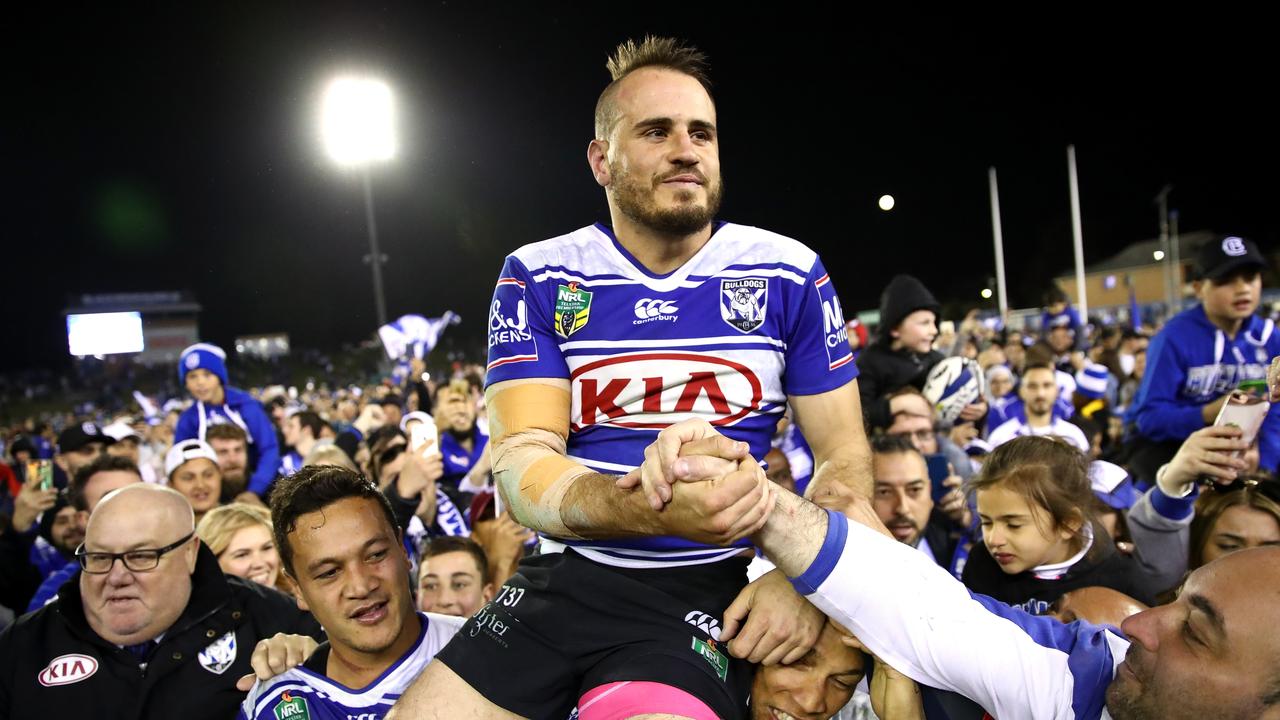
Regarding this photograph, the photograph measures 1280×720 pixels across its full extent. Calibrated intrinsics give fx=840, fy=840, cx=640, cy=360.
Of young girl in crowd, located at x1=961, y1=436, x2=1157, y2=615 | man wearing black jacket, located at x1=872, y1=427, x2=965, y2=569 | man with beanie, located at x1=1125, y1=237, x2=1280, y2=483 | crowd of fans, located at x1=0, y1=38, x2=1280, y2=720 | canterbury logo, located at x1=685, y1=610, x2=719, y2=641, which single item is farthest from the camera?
man with beanie, located at x1=1125, y1=237, x2=1280, y2=483

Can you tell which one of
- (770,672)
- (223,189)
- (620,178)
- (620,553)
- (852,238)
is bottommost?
(770,672)

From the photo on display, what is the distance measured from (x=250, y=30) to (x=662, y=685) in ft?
50.2

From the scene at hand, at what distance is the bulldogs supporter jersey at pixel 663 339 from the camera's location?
225 cm

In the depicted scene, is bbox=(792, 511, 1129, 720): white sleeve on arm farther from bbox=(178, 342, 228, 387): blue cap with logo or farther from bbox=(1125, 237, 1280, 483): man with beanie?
bbox=(178, 342, 228, 387): blue cap with logo

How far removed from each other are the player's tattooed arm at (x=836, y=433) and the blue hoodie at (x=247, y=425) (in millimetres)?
5935

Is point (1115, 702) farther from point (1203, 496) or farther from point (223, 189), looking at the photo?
point (223, 189)

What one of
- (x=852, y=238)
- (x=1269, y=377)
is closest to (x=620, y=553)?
(x=1269, y=377)

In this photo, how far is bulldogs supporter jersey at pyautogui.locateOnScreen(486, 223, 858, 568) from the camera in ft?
7.39

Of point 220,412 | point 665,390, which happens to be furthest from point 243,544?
point 220,412

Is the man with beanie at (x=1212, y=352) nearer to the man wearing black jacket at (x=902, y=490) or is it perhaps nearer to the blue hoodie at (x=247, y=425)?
the man wearing black jacket at (x=902, y=490)

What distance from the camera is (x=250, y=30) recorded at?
14203mm

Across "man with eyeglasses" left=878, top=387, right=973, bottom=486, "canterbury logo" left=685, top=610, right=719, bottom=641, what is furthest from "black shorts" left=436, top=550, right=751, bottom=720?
"man with eyeglasses" left=878, top=387, right=973, bottom=486

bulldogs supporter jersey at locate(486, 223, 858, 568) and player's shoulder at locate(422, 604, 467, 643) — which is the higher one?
bulldogs supporter jersey at locate(486, 223, 858, 568)

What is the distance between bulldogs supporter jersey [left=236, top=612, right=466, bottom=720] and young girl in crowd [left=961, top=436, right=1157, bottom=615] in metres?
2.13
